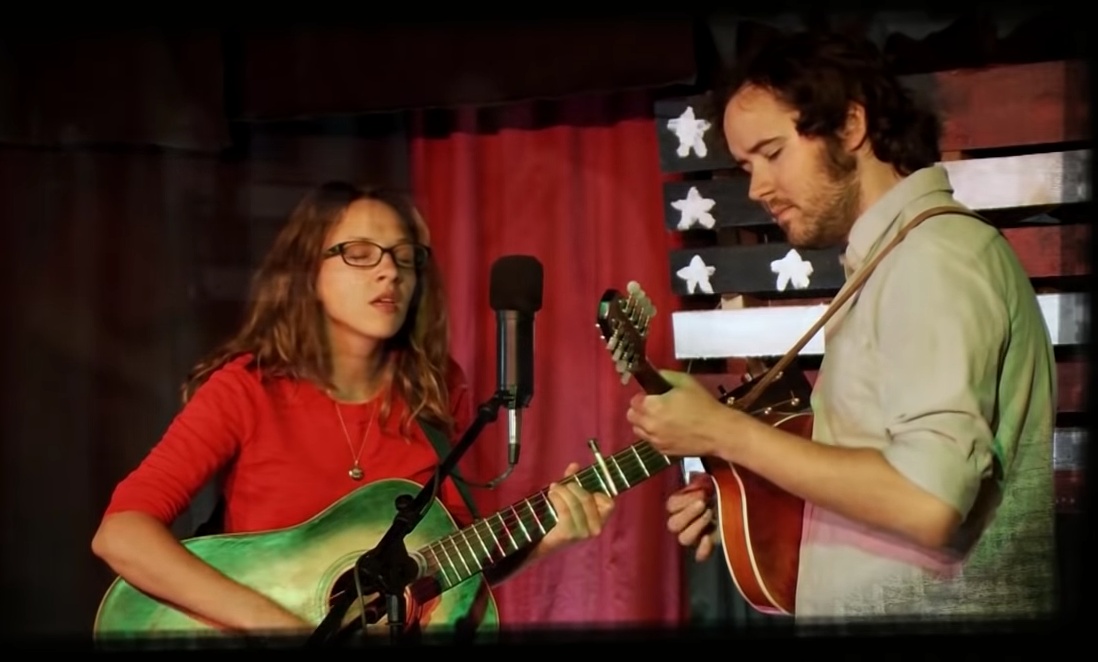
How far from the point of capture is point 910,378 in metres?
1.66

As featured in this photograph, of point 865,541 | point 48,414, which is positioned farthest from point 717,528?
point 48,414

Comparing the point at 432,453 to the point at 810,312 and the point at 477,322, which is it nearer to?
the point at 477,322

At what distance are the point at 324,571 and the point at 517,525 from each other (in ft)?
0.97

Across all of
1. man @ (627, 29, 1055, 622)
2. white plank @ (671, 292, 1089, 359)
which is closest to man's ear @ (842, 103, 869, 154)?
man @ (627, 29, 1055, 622)

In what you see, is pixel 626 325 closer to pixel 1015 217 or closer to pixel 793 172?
pixel 793 172

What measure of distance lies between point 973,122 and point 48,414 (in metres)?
1.52

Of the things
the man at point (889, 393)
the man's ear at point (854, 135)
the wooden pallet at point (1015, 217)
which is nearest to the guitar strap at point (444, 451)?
the man at point (889, 393)

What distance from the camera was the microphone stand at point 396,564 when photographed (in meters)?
1.65

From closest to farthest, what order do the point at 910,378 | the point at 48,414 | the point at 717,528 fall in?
the point at 910,378
the point at 717,528
the point at 48,414

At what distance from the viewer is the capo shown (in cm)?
178

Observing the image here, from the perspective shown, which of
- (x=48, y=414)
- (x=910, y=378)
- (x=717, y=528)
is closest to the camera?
(x=910, y=378)

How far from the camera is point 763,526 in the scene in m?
1.72

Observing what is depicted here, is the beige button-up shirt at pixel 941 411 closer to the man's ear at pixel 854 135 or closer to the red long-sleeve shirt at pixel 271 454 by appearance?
the man's ear at pixel 854 135

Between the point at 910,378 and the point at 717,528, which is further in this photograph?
the point at 717,528
